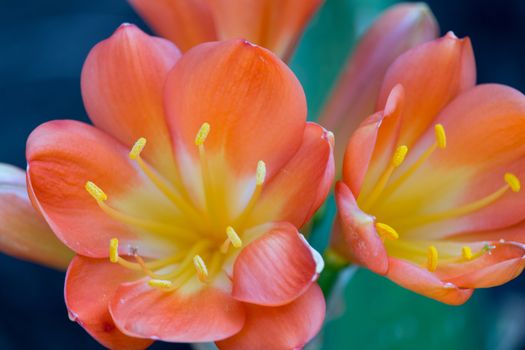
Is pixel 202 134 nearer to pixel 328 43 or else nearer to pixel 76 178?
pixel 76 178

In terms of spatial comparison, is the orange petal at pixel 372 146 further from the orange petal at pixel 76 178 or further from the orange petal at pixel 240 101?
the orange petal at pixel 76 178

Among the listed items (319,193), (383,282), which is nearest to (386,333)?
(383,282)

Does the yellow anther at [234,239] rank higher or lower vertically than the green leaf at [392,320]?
higher

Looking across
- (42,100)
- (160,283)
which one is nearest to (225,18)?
(160,283)

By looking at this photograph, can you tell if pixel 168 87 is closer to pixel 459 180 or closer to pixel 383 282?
pixel 459 180

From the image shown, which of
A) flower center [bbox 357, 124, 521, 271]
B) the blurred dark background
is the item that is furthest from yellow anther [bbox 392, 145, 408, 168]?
the blurred dark background

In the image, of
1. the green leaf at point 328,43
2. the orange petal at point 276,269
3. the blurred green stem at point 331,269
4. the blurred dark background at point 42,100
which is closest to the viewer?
the orange petal at point 276,269

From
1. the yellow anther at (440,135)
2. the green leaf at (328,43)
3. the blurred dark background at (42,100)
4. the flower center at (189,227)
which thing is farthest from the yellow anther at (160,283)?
the blurred dark background at (42,100)
